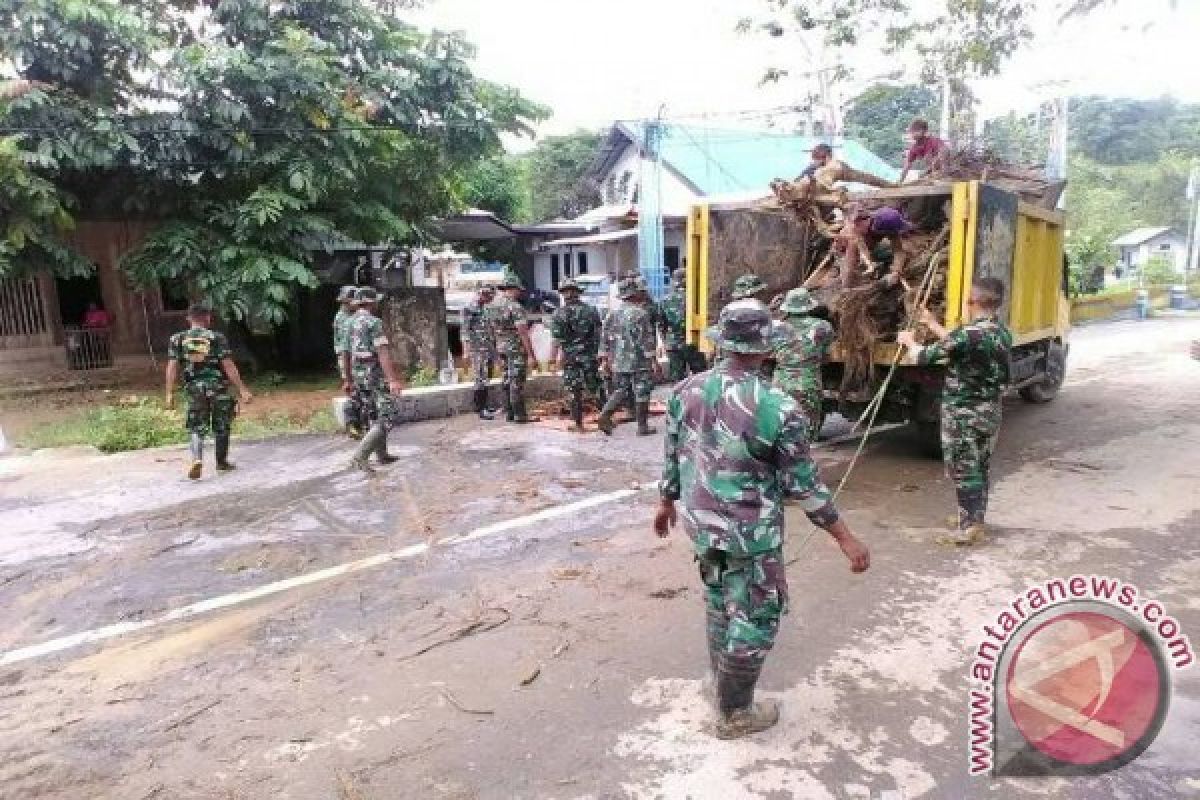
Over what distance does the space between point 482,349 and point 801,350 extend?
4.41 metres

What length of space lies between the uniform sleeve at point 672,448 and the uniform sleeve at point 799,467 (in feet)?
1.24

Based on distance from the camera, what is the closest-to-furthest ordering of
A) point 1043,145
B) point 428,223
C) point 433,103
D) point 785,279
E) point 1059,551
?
point 1059,551 → point 785,279 → point 433,103 → point 428,223 → point 1043,145

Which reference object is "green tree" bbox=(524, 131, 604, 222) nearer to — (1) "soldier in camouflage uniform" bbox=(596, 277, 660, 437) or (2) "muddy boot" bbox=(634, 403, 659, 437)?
(1) "soldier in camouflage uniform" bbox=(596, 277, 660, 437)

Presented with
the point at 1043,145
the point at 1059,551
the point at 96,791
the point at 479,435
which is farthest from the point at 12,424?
the point at 1043,145

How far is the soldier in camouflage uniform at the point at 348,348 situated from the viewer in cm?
733

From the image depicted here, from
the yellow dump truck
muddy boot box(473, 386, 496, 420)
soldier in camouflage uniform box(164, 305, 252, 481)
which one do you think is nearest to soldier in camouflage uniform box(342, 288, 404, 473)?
soldier in camouflage uniform box(164, 305, 252, 481)

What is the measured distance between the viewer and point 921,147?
26.5 feet

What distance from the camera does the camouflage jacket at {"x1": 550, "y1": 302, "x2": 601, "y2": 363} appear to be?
8.45 meters

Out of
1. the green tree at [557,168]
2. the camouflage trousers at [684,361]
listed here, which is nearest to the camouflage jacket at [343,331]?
the camouflage trousers at [684,361]

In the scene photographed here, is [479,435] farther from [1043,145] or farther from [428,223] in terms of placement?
[1043,145]

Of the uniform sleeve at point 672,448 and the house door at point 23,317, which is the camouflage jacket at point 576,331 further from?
the house door at point 23,317

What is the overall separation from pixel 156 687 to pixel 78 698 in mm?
294

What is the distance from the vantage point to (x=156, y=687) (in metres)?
3.48

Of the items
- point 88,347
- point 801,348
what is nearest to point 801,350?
point 801,348
